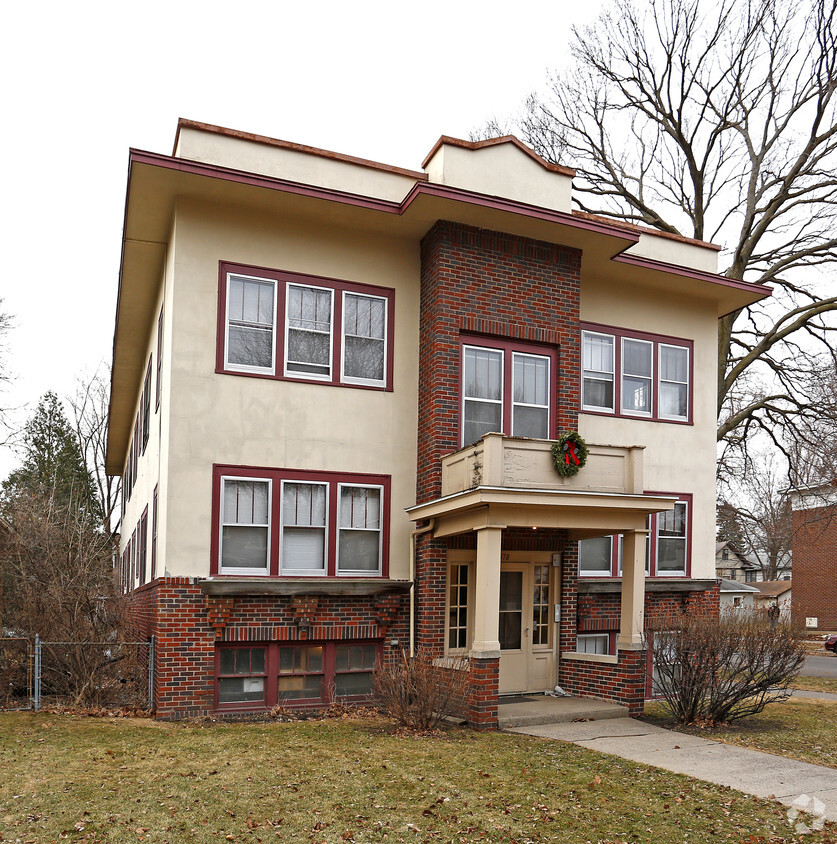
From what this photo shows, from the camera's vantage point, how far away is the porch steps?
1259 centimetres

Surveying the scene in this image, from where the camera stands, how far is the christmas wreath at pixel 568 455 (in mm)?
13367

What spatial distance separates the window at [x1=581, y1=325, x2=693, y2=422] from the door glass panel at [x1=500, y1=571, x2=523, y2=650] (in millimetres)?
3694

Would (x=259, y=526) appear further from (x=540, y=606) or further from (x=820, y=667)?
(x=820, y=667)

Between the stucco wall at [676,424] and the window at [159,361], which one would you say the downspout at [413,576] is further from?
the window at [159,361]

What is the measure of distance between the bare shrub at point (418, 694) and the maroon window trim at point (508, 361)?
4132 mm

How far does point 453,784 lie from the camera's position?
8.91 metres

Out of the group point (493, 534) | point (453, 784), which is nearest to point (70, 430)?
point (493, 534)

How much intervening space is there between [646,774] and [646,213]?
21.7m

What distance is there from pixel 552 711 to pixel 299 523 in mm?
4890

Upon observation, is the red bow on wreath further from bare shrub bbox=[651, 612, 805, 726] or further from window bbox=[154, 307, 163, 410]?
window bbox=[154, 307, 163, 410]

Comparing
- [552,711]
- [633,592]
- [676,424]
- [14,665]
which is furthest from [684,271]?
[14,665]

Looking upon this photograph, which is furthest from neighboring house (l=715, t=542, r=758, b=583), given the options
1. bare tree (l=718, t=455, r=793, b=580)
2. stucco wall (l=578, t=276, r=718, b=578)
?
stucco wall (l=578, t=276, r=718, b=578)

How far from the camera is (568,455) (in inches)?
528

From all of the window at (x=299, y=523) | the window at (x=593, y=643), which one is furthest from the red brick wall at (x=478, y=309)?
the window at (x=593, y=643)
